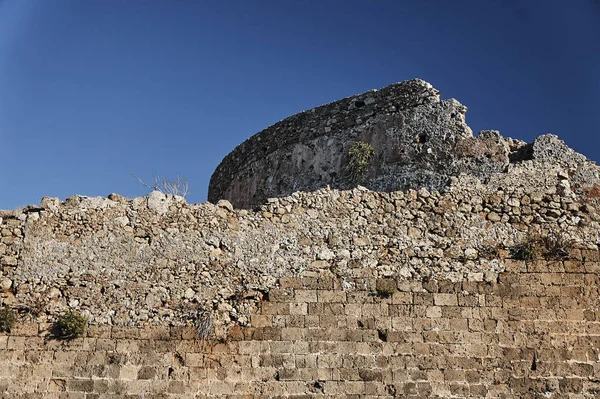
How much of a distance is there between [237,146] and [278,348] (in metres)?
7.02

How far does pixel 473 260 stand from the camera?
34.4 ft

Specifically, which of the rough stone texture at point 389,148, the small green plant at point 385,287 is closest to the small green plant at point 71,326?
the small green plant at point 385,287

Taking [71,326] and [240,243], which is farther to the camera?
[240,243]

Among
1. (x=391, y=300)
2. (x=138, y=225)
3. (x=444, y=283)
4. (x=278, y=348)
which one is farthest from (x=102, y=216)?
(x=444, y=283)

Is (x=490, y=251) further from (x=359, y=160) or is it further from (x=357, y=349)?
(x=359, y=160)

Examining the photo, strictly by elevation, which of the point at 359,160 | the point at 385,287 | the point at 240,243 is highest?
the point at 359,160

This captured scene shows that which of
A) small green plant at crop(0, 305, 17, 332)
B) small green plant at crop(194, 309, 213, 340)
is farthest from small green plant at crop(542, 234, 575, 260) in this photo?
small green plant at crop(0, 305, 17, 332)

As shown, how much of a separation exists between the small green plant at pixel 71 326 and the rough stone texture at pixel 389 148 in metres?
5.17

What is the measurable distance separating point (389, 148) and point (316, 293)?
3791 millimetres

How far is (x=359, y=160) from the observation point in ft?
42.9

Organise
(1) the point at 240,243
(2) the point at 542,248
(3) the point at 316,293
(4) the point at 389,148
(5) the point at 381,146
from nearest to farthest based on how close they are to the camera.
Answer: (3) the point at 316,293, (1) the point at 240,243, (2) the point at 542,248, (4) the point at 389,148, (5) the point at 381,146

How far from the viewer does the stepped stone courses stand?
9500mm

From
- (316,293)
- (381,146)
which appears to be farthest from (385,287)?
(381,146)

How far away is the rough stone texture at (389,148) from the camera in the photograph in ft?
39.7
